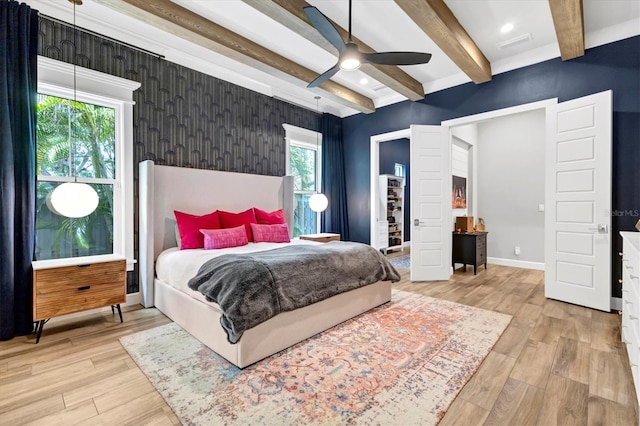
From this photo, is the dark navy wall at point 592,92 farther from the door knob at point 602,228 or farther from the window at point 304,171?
the window at point 304,171

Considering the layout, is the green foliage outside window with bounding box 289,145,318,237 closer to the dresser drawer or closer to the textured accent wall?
the textured accent wall

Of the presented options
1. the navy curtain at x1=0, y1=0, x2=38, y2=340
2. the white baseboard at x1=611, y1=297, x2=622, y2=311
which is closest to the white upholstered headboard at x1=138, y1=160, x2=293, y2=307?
the navy curtain at x1=0, y1=0, x2=38, y2=340

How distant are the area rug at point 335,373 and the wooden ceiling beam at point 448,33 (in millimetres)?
2903

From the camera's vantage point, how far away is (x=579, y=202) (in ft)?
11.1

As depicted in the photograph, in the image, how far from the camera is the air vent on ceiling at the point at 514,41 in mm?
3474

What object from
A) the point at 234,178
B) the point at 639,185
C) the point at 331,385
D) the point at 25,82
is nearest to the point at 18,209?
the point at 25,82

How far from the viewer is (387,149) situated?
7363mm

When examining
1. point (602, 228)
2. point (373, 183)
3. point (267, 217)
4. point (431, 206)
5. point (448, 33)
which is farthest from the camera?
point (373, 183)

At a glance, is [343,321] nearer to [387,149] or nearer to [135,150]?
[135,150]

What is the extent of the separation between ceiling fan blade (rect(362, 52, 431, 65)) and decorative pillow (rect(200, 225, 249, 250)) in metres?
2.38

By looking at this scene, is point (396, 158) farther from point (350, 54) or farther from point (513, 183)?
point (350, 54)

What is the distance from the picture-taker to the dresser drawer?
252cm

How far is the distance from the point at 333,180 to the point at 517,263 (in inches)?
147

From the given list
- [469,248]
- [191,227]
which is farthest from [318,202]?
[469,248]
